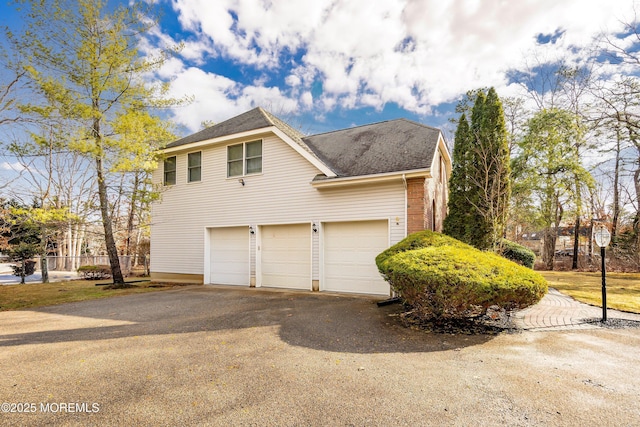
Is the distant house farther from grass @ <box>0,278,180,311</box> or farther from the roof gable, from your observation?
grass @ <box>0,278,180,311</box>

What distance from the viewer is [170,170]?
42.4 feet

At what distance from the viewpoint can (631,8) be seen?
44.7 ft

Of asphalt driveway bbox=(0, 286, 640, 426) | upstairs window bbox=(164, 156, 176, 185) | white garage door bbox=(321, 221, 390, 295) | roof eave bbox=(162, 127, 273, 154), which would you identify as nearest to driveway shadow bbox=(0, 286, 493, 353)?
asphalt driveway bbox=(0, 286, 640, 426)

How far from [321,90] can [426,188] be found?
15679 mm

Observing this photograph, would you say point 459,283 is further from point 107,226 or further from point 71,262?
point 71,262

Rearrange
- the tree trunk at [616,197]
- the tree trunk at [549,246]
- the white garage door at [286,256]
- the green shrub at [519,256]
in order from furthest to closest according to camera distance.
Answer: the tree trunk at [549,246] < the tree trunk at [616,197] < the green shrub at [519,256] < the white garage door at [286,256]

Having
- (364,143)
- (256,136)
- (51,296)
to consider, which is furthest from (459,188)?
(51,296)

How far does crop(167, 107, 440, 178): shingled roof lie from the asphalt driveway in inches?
184

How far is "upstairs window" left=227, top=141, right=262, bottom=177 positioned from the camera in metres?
11.0

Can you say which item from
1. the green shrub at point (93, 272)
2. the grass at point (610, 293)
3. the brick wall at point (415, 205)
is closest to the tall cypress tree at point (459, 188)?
the brick wall at point (415, 205)

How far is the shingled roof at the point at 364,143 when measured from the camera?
29.3ft

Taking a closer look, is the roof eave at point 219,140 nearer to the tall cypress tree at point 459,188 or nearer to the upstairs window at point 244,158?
the upstairs window at point 244,158

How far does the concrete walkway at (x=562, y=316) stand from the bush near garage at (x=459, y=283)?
0.82m

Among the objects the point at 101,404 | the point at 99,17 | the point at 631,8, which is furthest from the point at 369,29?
the point at 631,8
